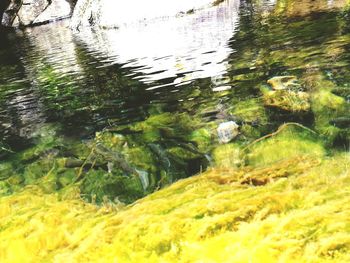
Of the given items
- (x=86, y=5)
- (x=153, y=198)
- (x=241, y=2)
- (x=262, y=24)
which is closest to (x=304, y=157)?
(x=153, y=198)

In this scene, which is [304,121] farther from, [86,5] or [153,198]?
[86,5]

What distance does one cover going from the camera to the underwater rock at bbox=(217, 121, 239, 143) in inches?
255

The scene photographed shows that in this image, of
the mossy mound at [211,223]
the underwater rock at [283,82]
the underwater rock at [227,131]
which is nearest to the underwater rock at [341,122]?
the mossy mound at [211,223]

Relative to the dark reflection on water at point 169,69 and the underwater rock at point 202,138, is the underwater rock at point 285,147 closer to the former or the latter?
the dark reflection on water at point 169,69

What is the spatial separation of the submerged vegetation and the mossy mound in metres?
0.01

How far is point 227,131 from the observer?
6.67m

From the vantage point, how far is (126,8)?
25.3 metres

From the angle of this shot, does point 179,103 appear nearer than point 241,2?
Yes

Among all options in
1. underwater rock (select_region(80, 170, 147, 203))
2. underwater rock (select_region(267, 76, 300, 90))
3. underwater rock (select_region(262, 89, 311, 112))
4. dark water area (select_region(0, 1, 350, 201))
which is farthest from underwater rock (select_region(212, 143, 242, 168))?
underwater rock (select_region(267, 76, 300, 90))

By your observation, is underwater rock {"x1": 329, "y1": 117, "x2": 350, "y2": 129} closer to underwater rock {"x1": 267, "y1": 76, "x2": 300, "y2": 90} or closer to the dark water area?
the dark water area

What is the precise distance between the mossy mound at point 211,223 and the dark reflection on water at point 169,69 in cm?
240

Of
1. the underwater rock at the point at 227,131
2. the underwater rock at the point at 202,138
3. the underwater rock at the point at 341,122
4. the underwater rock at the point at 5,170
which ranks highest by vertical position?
the underwater rock at the point at 341,122

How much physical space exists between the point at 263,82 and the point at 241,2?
19.2 metres

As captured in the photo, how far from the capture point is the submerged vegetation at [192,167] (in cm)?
355
